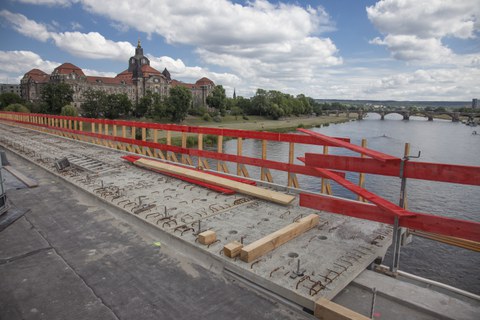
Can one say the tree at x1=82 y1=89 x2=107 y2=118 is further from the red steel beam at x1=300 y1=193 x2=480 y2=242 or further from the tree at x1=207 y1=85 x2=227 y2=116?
the red steel beam at x1=300 y1=193 x2=480 y2=242

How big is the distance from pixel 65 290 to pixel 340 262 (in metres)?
3.89

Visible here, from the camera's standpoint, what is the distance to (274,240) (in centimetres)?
535

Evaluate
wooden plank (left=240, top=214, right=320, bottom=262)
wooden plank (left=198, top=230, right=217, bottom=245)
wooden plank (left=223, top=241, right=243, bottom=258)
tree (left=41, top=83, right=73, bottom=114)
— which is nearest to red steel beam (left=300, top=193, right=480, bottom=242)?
wooden plank (left=240, top=214, right=320, bottom=262)

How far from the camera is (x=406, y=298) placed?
14.1ft

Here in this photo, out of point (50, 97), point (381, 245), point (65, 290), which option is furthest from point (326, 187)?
point (50, 97)

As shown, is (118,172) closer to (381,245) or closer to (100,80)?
(381,245)

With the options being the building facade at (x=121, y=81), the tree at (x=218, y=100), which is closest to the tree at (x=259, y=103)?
the tree at (x=218, y=100)

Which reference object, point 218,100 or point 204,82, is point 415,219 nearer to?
point 218,100

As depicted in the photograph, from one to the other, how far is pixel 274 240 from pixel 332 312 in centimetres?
168

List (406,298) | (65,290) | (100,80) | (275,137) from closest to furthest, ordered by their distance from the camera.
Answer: (406,298)
(65,290)
(275,137)
(100,80)

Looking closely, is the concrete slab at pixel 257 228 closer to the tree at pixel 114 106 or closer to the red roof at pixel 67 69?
the tree at pixel 114 106

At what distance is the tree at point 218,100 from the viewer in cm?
11188

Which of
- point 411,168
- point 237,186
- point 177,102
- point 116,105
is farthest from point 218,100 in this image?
point 411,168

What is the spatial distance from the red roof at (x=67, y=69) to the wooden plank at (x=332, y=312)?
425ft
